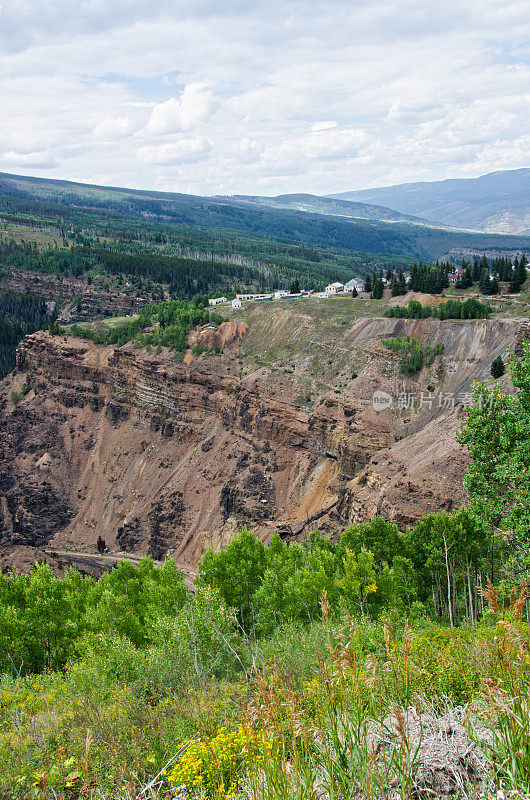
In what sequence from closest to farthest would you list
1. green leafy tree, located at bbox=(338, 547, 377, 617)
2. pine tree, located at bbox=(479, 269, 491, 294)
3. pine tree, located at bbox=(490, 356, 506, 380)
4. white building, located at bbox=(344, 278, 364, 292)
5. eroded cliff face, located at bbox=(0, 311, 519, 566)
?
green leafy tree, located at bbox=(338, 547, 377, 617), pine tree, located at bbox=(490, 356, 506, 380), eroded cliff face, located at bbox=(0, 311, 519, 566), pine tree, located at bbox=(479, 269, 491, 294), white building, located at bbox=(344, 278, 364, 292)

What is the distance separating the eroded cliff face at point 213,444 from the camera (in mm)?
52981

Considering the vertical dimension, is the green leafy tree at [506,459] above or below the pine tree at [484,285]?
below

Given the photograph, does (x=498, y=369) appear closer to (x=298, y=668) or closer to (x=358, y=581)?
(x=358, y=581)

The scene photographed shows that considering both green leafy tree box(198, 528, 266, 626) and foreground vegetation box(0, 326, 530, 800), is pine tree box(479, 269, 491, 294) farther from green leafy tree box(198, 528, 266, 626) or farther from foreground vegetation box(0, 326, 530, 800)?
green leafy tree box(198, 528, 266, 626)

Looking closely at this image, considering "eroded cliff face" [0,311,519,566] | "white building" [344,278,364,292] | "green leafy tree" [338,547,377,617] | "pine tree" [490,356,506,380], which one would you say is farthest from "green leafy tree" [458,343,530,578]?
"white building" [344,278,364,292]

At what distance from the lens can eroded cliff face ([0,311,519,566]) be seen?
52981 millimetres

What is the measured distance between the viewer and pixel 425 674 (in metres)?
13.1

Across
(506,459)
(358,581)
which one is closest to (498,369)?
(358,581)

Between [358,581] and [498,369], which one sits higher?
[498,369]

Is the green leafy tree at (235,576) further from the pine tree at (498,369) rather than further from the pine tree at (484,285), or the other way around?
the pine tree at (484,285)

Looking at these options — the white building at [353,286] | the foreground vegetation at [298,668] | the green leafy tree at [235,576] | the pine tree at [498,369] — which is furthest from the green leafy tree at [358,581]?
the white building at [353,286]

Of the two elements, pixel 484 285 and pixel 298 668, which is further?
pixel 484 285

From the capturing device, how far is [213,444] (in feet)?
244

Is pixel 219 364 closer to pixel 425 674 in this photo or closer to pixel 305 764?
pixel 425 674
